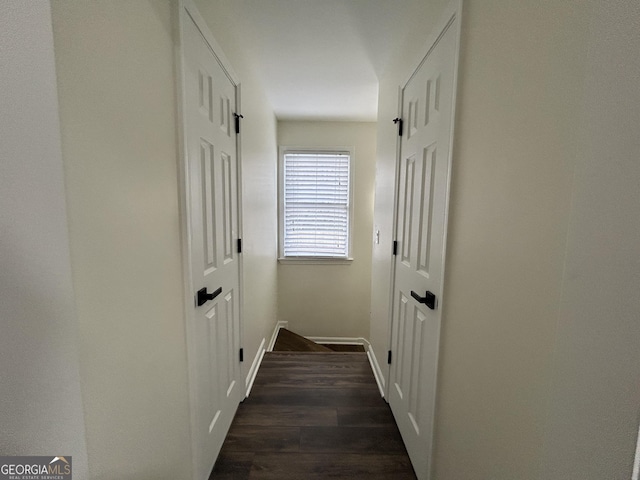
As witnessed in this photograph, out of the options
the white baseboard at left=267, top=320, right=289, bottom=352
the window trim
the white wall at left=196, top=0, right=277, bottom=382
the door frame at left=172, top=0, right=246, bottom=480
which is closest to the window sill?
the window trim

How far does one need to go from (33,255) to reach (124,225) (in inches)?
7.9

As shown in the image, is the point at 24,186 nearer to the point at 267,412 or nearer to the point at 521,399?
the point at 521,399

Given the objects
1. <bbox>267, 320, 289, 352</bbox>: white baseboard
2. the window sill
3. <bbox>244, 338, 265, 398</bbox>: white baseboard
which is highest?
the window sill

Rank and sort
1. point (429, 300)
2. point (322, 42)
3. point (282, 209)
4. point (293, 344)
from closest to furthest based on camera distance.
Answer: point (429, 300)
point (322, 42)
point (293, 344)
point (282, 209)

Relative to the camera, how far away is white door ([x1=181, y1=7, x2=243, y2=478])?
101 centimetres

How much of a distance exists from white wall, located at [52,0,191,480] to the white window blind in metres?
2.32

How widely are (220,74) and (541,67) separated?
4.52 ft

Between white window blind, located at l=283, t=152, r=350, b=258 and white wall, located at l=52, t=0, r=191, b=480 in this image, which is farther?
white window blind, located at l=283, t=152, r=350, b=258

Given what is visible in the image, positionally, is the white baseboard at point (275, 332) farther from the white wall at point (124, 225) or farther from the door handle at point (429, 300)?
the door handle at point (429, 300)

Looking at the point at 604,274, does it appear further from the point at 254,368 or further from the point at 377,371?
the point at 254,368

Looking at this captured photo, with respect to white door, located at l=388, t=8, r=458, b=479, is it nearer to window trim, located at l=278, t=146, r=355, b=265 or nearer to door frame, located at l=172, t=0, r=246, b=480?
door frame, located at l=172, t=0, r=246, b=480

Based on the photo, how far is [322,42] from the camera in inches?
65.7

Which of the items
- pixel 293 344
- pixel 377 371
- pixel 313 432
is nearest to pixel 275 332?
pixel 293 344

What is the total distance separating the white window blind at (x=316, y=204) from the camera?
10.4 feet
